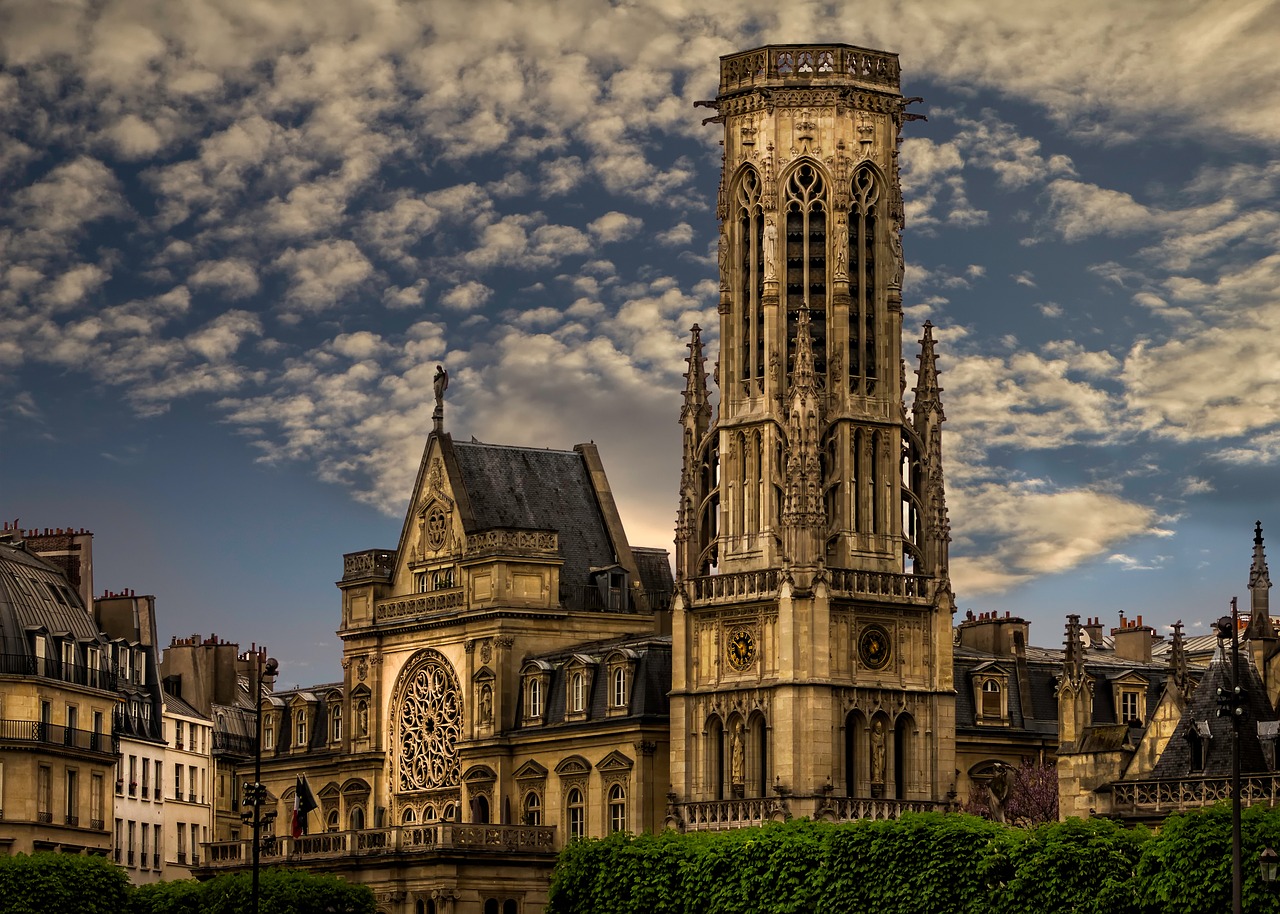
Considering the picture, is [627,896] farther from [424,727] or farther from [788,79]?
[788,79]

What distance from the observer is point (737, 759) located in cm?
11381

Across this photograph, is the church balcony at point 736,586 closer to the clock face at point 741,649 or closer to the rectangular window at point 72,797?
the clock face at point 741,649

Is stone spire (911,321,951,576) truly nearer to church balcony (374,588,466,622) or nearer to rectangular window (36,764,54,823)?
church balcony (374,588,466,622)

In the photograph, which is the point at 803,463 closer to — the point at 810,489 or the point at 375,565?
the point at 810,489

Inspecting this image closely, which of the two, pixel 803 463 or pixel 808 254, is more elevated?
pixel 808 254

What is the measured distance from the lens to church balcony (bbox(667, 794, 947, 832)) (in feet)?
363

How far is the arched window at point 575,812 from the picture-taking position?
119750 millimetres

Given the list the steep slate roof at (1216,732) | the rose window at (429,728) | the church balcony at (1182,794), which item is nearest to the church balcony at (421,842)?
the rose window at (429,728)

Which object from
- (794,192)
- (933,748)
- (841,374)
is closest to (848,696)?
(933,748)

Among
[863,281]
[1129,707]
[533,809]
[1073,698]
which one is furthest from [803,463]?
[533,809]

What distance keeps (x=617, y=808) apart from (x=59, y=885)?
2204cm

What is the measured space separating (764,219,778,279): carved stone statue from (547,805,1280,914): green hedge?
22664 millimetres

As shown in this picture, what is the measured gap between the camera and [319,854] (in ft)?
404

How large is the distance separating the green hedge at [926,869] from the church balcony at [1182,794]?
2.53 m
